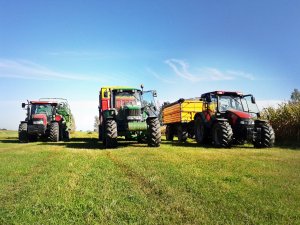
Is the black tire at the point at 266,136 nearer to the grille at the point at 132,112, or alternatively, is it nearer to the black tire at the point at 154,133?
the black tire at the point at 154,133

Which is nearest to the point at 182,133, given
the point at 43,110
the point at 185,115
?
the point at 185,115

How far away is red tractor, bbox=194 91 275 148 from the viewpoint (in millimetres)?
14094

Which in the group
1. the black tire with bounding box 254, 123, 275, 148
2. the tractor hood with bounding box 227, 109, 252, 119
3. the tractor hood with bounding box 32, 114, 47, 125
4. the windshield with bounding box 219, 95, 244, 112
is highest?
the windshield with bounding box 219, 95, 244, 112

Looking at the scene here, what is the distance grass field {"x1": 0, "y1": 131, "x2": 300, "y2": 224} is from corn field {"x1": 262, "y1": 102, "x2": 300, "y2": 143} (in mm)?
9178

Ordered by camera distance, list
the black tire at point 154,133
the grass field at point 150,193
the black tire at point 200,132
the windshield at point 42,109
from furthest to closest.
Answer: the windshield at point 42,109 < the black tire at point 200,132 < the black tire at point 154,133 < the grass field at point 150,193

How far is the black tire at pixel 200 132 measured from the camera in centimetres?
1610

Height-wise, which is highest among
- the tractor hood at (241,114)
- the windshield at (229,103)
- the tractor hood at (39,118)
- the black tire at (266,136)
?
the windshield at (229,103)

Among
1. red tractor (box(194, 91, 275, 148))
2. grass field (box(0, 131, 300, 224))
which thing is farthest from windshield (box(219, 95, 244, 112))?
grass field (box(0, 131, 300, 224))

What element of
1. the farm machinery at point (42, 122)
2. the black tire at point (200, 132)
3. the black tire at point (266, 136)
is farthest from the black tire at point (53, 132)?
the black tire at point (266, 136)

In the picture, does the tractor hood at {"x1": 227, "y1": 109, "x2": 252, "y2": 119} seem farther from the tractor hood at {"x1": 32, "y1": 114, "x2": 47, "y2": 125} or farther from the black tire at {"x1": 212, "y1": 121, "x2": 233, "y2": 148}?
the tractor hood at {"x1": 32, "y1": 114, "x2": 47, "y2": 125}

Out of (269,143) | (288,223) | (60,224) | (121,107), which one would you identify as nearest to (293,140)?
(269,143)

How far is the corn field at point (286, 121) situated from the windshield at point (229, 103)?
397 cm

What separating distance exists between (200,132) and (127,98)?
4153 millimetres

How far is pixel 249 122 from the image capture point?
46.4ft
